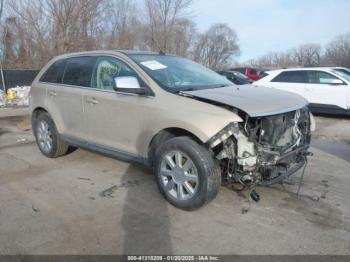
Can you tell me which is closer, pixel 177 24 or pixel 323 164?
pixel 323 164

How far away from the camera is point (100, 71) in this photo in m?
4.70

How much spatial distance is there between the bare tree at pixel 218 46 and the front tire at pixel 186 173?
155ft

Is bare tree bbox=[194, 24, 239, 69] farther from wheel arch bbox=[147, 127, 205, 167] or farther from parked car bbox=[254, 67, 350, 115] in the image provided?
wheel arch bbox=[147, 127, 205, 167]

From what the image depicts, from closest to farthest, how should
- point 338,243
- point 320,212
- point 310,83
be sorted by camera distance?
point 338,243, point 320,212, point 310,83

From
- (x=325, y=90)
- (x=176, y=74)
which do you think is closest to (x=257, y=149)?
(x=176, y=74)

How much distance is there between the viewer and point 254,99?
144 inches

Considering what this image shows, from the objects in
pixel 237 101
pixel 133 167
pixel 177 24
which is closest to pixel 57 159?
pixel 133 167

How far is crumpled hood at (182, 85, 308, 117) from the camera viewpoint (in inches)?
134

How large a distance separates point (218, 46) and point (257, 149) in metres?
59.0

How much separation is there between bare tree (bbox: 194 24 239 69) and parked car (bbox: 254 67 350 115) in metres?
39.3

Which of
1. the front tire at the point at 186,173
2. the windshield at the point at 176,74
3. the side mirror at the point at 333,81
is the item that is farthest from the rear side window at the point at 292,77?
the front tire at the point at 186,173

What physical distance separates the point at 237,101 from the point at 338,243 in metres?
1.64

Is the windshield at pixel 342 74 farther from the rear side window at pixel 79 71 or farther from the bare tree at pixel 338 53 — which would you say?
the bare tree at pixel 338 53

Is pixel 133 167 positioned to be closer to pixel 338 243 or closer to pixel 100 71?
pixel 100 71
